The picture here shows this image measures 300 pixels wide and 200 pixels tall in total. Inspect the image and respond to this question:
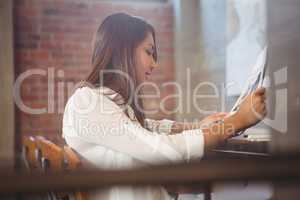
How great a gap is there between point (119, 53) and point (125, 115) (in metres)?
0.20

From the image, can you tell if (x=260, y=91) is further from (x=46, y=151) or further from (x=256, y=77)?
(x=46, y=151)

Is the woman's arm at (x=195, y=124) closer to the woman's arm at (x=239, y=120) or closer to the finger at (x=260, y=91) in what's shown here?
the woman's arm at (x=239, y=120)

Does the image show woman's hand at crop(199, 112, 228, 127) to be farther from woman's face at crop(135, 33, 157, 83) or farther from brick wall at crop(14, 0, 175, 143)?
woman's face at crop(135, 33, 157, 83)

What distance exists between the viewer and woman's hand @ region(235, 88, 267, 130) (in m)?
1.27

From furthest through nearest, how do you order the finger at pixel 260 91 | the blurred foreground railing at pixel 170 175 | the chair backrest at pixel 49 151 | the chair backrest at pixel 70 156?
1. the finger at pixel 260 91
2. the chair backrest at pixel 49 151
3. the chair backrest at pixel 70 156
4. the blurred foreground railing at pixel 170 175

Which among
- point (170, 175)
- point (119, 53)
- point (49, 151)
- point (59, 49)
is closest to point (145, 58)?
point (119, 53)

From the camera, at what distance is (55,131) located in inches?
52.8

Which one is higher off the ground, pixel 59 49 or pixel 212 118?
pixel 59 49

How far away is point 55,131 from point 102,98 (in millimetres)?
225

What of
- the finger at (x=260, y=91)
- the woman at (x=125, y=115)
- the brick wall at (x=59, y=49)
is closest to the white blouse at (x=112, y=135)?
the woman at (x=125, y=115)

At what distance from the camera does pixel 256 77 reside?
A: 134cm

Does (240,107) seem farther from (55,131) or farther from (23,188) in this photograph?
(23,188)

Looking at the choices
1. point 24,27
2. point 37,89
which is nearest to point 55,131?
point 37,89

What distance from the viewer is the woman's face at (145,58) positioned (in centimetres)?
130
